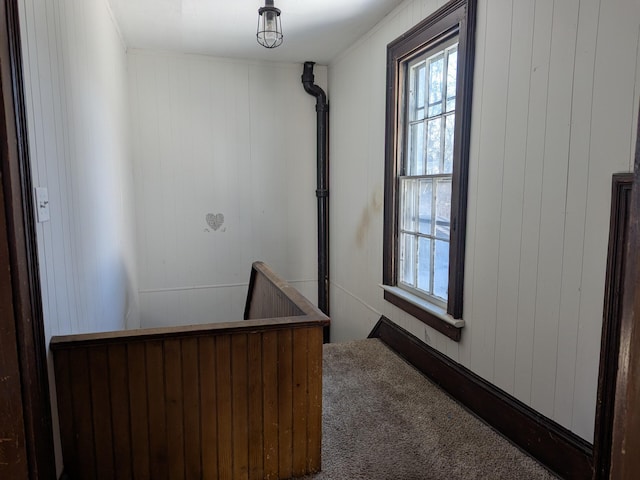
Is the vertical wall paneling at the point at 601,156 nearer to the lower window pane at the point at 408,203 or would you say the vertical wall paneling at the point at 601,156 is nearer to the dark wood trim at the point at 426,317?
the dark wood trim at the point at 426,317

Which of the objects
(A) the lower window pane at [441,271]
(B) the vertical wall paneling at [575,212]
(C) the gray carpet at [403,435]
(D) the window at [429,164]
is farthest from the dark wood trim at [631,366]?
(A) the lower window pane at [441,271]

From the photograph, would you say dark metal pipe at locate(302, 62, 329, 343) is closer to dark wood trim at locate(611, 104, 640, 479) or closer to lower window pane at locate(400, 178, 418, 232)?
lower window pane at locate(400, 178, 418, 232)

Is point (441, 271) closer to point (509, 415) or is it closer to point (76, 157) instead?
point (509, 415)

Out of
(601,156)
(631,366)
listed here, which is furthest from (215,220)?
(631,366)

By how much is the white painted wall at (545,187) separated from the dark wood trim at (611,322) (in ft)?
0.14

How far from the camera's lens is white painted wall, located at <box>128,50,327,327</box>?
4004 mm

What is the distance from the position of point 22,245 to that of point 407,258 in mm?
2385

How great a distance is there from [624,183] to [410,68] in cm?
181

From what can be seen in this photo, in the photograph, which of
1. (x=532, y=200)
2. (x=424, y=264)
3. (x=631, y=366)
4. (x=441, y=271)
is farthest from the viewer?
(x=424, y=264)

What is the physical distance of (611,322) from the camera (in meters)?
1.56

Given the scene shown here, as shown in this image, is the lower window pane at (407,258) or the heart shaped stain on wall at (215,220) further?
the heart shaped stain on wall at (215,220)

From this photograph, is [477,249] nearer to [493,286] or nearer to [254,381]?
[493,286]

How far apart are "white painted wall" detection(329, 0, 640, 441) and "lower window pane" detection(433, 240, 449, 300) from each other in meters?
0.26

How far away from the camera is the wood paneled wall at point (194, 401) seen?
157cm
